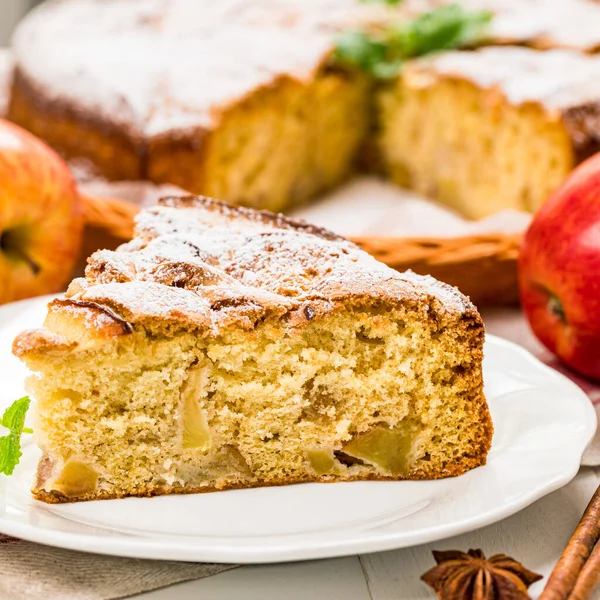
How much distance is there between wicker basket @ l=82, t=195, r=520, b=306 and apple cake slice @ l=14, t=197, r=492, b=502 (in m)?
0.87

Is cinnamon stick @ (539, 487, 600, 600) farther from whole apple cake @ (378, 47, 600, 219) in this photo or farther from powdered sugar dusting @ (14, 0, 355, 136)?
powdered sugar dusting @ (14, 0, 355, 136)

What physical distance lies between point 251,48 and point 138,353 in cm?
294

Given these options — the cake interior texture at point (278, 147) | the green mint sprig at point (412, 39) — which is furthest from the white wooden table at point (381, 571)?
the green mint sprig at point (412, 39)

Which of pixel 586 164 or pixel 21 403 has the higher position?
pixel 586 164

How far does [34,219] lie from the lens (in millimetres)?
3441

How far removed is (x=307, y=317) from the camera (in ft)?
7.65

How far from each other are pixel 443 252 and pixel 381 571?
1529 millimetres

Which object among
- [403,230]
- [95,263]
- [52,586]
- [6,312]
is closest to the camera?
[52,586]

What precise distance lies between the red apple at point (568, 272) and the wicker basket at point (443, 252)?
0.22 m

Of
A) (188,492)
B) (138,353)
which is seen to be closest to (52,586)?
(188,492)

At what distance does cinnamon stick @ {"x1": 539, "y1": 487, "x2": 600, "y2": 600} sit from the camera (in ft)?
6.73

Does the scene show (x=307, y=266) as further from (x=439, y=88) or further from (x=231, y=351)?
(x=439, y=88)

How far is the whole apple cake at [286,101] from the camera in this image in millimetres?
4211

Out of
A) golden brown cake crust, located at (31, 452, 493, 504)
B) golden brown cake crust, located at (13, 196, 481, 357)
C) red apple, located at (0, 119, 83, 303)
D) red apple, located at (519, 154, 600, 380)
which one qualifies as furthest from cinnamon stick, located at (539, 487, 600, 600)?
red apple, located at (0, 119, 83, 303)
